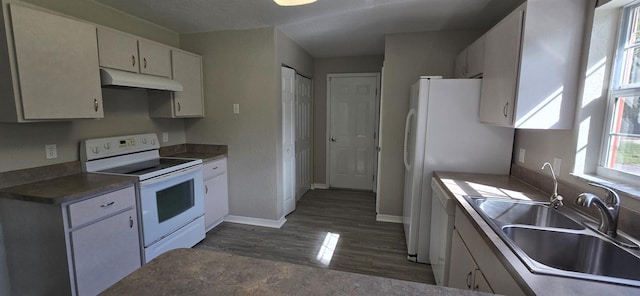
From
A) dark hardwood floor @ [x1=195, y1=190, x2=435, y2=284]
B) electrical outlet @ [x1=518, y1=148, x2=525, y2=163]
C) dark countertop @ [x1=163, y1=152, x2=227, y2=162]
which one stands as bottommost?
dark hardwood floor @ [x1=195, y1=190, x2=435, y2=284]

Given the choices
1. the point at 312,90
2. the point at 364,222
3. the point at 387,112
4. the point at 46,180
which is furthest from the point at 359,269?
the point at 312,90

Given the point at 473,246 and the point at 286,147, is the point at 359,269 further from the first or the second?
the point at 286,147

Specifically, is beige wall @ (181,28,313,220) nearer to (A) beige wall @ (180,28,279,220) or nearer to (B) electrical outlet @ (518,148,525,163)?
(A) beige wall @ (180,28,279,220)

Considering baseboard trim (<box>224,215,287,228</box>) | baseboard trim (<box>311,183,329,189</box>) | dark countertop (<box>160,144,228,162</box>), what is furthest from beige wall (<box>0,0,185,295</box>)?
baseboard trim (<box>311,183,329,189</box>)

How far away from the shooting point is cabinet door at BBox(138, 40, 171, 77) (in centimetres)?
252

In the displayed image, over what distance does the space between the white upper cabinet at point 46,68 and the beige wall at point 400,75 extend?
9.26ft

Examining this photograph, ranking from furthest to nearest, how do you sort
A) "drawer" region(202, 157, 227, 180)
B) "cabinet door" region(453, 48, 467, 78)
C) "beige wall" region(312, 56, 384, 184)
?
"beige wall" region(312, 56, 384, 184) < "drawer" region(202, 157, 227, 180) < "cabinet door" region(453, 48, 467, 78)

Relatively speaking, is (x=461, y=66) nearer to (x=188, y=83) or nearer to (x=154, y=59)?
(x=188, y=83)

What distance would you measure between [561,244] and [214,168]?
2991 millimetres

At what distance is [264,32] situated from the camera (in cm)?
307

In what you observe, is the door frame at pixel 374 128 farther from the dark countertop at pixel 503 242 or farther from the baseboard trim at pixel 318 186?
the dark countertop at pixel 503 242

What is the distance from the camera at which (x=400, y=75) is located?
10.8 ft

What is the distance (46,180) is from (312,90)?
140 inches

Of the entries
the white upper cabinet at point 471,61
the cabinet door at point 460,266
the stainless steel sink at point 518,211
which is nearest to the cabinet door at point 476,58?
the white upper cabinet at point 471,61
